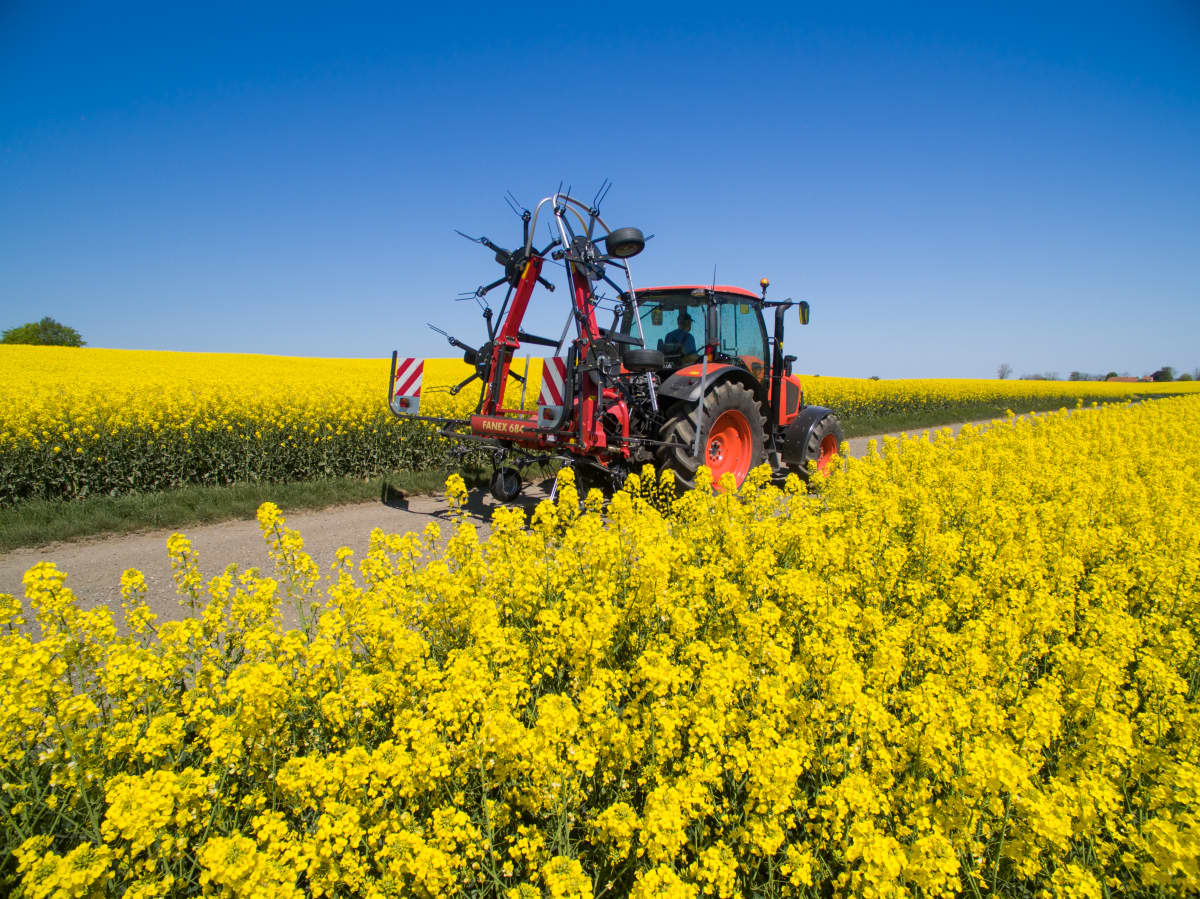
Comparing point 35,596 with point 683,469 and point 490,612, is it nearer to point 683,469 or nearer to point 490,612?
point 490,612

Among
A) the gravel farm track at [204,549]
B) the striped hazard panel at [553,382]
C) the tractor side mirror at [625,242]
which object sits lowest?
the gravel farm track at [204,549]

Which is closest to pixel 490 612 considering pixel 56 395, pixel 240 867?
pixel 240 867

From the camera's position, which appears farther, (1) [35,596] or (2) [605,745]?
(1) [35,596]

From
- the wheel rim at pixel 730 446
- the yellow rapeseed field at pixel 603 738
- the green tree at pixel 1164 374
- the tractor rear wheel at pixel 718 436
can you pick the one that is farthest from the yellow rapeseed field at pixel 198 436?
the green tree at pixel 1164 374

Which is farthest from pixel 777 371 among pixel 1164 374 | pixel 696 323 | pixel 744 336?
pixel 1164 374

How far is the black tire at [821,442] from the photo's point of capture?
8.66 m

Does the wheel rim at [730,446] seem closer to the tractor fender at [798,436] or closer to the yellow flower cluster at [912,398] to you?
the tractor fender at [798,436]

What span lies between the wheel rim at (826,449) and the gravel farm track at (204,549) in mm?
4996

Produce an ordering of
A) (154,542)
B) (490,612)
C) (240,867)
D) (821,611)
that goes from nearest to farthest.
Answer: (240,867)
(490,612)
(821,611)
(154,542)

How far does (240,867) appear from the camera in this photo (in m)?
1.42

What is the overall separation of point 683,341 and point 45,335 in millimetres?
65278

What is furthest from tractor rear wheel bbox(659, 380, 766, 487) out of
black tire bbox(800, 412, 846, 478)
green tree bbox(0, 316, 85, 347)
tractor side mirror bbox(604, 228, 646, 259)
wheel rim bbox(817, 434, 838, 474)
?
green tree bbox(0, 316, 85, 347)

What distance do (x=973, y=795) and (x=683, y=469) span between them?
4507 mm

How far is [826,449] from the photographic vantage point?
973cm
